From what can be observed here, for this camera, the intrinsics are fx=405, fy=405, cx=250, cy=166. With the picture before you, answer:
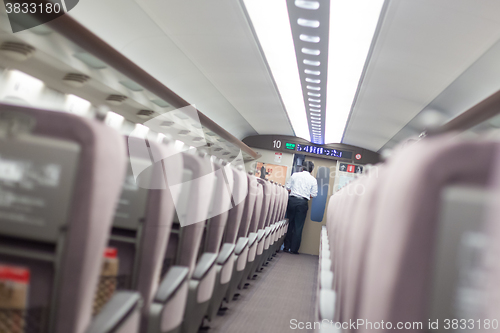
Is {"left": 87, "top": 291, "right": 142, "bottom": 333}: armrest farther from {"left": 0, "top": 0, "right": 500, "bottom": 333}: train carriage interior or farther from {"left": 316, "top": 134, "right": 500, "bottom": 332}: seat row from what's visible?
{"left": 316, "top": 134, "right": 500, "bottom": 332}: seat row

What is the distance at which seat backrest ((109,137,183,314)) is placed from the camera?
4.87ft

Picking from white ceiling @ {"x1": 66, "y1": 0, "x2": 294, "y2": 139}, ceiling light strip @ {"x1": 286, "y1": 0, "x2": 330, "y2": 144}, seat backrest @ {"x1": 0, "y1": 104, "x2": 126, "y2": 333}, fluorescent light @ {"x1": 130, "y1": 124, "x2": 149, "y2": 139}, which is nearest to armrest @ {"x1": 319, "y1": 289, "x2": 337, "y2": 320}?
seat backrest @ {"x1": 0, "y1": 104, "x2": 126, "y2": 333}

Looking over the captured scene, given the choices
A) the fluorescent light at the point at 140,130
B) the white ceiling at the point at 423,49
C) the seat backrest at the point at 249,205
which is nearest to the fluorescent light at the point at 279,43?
the white ceiling at the point at 423,49

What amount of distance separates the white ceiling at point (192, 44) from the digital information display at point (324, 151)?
526cm

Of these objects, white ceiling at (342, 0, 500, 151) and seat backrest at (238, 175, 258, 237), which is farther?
white ceiling at (342, 0, 500, 151)

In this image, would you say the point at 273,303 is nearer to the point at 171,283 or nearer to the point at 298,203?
the point at 171,283

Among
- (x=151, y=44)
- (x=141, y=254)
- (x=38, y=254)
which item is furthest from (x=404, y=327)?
(x=151, y=44)

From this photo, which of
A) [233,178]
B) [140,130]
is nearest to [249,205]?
[233,178]

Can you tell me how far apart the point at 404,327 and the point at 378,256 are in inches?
5.7

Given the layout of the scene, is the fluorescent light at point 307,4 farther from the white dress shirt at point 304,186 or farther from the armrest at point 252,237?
the white dress shirt at point 304,186

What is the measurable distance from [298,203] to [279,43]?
12.7 ft

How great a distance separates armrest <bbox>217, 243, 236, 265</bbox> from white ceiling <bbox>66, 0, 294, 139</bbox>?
3169 mm

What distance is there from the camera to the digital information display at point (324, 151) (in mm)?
15250

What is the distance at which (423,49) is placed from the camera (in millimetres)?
5332
